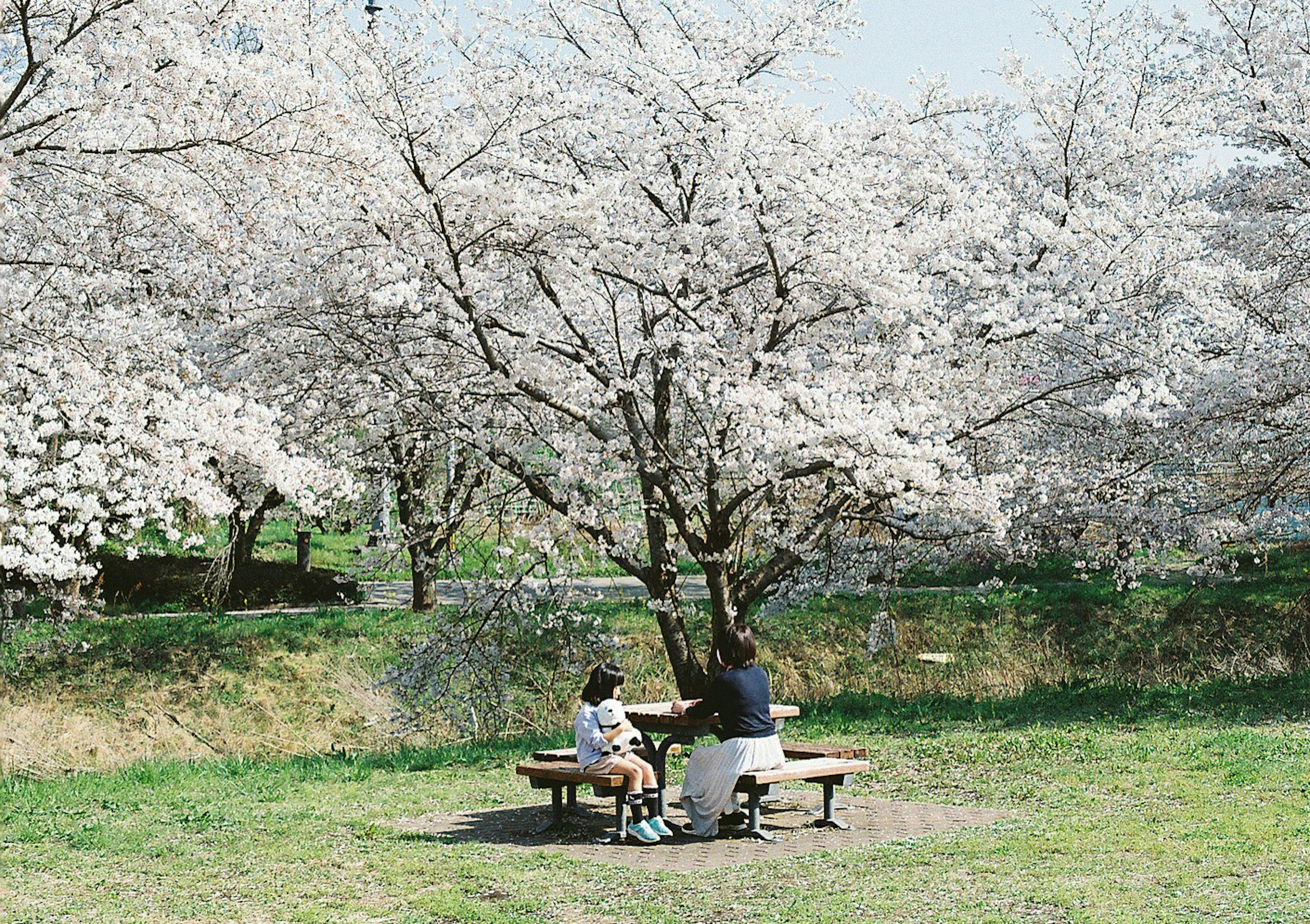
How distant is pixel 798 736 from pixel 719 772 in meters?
3.66

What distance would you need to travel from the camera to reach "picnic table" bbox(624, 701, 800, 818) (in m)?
7.26

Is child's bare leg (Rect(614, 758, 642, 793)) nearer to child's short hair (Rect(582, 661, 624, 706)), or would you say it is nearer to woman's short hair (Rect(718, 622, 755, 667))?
child's short hair (Rect(582, 661, 624, 706))

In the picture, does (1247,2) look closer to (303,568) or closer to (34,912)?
(34,912)

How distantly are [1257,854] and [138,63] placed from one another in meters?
6.80

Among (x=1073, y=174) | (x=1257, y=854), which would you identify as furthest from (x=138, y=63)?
(x=1073, y=174)

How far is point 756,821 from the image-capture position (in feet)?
22.3

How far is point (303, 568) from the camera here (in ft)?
70.4

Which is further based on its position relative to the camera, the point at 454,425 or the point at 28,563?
the point at 454,425

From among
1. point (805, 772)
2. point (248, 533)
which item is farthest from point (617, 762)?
point (248, 533)

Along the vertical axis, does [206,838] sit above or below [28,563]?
below

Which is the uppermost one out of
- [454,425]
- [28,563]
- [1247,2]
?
[1247,2]

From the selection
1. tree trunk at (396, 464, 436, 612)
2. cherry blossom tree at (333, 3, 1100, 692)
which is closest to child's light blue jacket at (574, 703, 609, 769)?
cherry blossom tree at (333, 3, 1100, 692)

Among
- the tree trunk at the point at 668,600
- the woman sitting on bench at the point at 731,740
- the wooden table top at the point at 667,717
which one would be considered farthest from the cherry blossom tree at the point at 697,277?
the woman sitting on bench at the point at 731,740

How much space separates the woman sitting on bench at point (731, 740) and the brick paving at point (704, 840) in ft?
0.54
